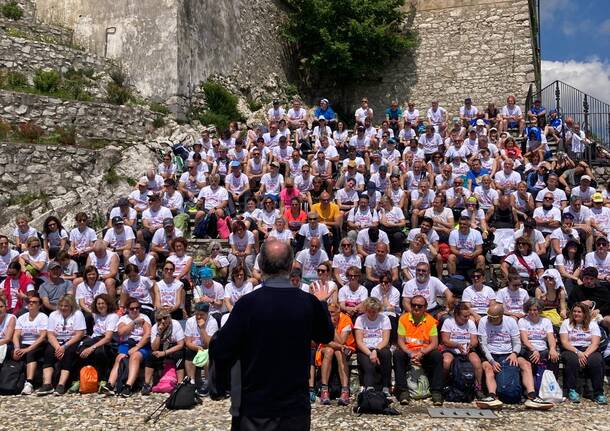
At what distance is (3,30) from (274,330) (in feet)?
44.9

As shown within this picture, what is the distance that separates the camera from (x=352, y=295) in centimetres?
704

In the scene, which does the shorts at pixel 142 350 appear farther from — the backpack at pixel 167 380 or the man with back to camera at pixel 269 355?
the man with back to camera at pixel 269 355

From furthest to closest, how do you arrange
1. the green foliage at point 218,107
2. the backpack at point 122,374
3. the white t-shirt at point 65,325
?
the green foliage at point 218,107, the white t-shirt at point 65,325, the backpack at point 122,374

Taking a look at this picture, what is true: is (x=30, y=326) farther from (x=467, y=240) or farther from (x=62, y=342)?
(x=467, y=240)

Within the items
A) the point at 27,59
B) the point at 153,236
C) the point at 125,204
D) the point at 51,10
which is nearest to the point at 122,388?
the point at 153,236

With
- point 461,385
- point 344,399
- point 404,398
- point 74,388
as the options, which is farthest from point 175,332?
point 461,385

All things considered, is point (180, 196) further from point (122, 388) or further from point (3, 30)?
point (3, 30)

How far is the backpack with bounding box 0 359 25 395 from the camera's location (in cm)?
622

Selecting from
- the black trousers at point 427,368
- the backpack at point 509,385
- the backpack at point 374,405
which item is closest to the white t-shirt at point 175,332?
the backpack at point 374,405

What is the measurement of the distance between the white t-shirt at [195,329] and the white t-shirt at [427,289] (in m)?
2.33

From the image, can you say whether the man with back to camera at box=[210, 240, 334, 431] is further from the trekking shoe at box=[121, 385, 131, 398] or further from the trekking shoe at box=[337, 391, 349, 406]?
the trekking shoe at box=[121, 385, 131, 398]

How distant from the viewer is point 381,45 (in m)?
18.4

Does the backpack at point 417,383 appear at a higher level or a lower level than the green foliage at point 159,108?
lower

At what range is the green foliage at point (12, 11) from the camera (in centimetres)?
1424
